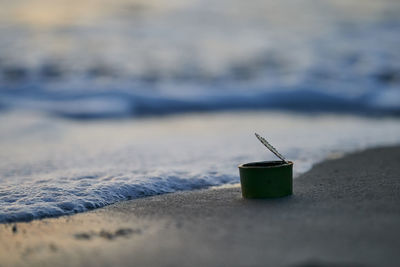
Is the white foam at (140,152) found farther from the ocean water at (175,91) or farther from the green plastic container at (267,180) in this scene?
the green plastic container at (267,180)

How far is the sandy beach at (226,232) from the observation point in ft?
7.75

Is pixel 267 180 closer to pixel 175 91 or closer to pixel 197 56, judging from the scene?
pixel 175 91

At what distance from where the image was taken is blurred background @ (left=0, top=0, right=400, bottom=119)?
46.2 feet

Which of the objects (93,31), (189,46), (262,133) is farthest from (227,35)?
(262,133)

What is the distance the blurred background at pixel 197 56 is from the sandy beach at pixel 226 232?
9156 mm

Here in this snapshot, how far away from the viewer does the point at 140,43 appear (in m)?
19.5

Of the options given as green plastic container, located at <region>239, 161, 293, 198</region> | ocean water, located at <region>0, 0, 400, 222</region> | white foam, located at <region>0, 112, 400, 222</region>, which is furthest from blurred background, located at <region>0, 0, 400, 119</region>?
green plastic container, located at <region>239, 161, 293, 198</region>

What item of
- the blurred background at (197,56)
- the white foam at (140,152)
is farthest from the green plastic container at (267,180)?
the blurred background at (197,56)

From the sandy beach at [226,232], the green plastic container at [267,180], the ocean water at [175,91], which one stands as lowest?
the sandy beach at [226,232]

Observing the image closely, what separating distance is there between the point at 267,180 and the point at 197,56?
15292mm

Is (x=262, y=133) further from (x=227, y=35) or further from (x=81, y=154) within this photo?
(x=227, y=35)

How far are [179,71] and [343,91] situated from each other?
523cm

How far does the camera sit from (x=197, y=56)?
18.5 meters

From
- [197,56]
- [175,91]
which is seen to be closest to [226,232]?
[175,91]
